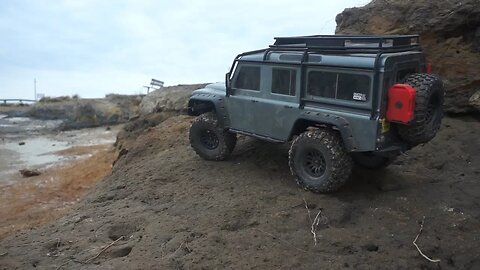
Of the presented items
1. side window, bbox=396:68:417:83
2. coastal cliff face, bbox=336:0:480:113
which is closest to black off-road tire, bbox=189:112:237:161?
side window, bbox=396:68:417:83

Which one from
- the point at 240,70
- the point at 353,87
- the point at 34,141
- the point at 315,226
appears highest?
the point at 240,70

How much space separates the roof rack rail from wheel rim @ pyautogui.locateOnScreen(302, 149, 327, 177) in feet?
4.98

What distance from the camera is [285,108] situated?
24.2ft

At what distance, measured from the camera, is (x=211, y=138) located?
8.98 meters

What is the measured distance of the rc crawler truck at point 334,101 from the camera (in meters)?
6.32

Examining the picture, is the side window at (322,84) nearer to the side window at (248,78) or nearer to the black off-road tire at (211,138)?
the side window at (248,78)

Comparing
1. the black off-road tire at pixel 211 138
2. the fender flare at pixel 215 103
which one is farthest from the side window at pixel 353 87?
the black off-road tire at pixel 211 138

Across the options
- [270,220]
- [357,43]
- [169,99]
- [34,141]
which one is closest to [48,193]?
[169,99]

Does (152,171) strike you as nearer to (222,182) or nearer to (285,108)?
(222,182)

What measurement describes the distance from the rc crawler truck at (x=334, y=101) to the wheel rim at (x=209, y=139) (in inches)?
24.4

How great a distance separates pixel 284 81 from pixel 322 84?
27.9 inches

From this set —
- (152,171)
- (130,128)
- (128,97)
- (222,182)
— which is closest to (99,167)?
(130,128)

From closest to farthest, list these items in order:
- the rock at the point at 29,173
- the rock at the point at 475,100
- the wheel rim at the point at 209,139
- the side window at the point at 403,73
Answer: the side window at the point at 403,73 < the wheel rim at the point at 209,139 < the rock at the point at 475,100 < the rock at the point at 29,173

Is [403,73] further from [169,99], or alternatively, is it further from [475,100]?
[169,99]
